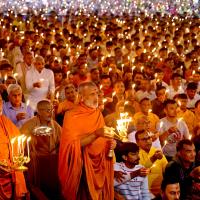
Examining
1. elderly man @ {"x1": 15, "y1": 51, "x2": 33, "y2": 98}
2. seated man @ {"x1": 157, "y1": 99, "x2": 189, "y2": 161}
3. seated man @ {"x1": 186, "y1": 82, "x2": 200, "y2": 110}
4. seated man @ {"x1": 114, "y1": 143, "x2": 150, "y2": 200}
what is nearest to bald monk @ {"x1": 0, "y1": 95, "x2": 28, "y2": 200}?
seated man @ {"x1": 114, "y1": 143, "x2": 150, "y2": 200}

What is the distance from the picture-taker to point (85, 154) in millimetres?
5895

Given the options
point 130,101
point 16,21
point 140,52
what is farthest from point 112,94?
point 16,21

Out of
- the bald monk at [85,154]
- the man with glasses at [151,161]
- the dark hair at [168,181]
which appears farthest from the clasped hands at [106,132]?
the man with glasses at [151,161]

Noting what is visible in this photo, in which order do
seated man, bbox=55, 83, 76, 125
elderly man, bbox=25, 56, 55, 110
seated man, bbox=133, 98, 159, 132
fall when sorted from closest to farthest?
seated man, bbox=133, 98, 159, 132
seated man, bbox=55, 83, 76, 125
elderly man, bbox=25, 56, 55, 110

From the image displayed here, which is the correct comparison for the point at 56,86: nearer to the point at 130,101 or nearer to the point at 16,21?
the point at 130,101

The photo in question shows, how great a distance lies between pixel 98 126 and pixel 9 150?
0.88 meters

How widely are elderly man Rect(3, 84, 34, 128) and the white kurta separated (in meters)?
1.89

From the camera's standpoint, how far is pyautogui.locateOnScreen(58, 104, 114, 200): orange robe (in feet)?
19.1

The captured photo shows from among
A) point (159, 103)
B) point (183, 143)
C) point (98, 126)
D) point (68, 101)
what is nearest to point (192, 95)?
point (159, 103)

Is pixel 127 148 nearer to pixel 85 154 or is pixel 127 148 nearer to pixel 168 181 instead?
pixel 85 154

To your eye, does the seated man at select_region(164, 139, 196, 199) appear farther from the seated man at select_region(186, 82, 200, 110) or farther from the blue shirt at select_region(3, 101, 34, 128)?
the seated man at select_region(186, 82, 200, 110)

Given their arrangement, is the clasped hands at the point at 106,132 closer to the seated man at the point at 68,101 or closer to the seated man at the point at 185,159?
the seated man at the point at 185,159

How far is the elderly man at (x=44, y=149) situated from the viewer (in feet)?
21.5

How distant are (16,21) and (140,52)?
676 cm
